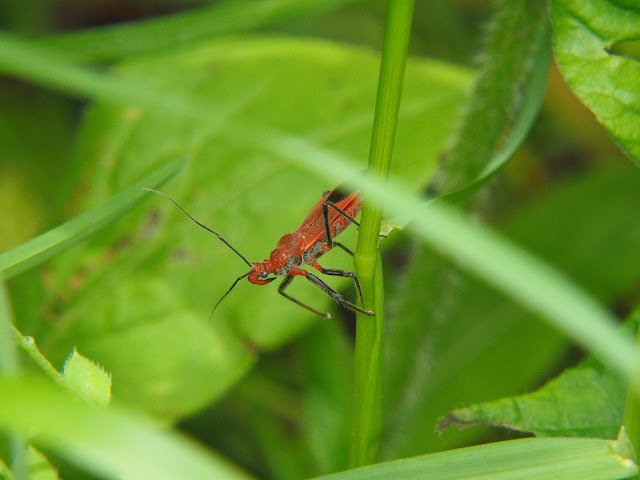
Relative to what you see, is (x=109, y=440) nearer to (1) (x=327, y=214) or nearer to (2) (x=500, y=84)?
(1) (x=327, y=214)

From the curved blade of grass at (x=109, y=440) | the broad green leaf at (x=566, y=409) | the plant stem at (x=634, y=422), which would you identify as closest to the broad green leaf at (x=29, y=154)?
the broad green leaf at (x=566, y=409)

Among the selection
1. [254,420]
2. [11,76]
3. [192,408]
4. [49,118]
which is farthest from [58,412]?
[11,76]

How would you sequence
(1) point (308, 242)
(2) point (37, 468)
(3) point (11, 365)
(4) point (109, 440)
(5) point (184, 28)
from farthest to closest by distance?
(5) point (184, 28), (1) point (308, 242), (2) point (37, 468), (3) point (11, 365), (4) point (109, 440)

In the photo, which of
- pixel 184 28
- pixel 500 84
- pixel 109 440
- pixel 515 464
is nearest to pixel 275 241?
pixel 184 28

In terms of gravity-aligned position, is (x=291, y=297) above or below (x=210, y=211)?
below

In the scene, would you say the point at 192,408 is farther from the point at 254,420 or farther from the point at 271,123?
the point at 271,123

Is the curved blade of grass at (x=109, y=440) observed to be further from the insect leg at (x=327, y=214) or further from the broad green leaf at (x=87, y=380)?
the insect leg at (x=327, y=214)
